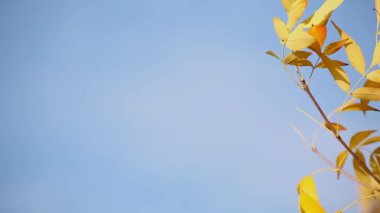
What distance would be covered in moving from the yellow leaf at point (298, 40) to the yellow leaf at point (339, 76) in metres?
0.06

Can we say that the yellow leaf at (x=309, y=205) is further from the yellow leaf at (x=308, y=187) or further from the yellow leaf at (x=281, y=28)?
the yellow leaf at (x=281, y=28)

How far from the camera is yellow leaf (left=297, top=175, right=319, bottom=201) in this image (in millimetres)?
372

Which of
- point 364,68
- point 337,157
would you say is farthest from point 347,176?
point 364,68

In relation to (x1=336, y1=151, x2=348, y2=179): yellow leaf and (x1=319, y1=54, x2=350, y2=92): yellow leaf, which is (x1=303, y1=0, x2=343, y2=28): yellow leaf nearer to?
(x1=319, y1=54, x2=350, y2=92): yellow leaf

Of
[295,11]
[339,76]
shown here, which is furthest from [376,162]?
[295,11]

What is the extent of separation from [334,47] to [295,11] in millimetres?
71

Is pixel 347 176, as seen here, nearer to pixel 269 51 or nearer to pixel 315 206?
pixel 315 206

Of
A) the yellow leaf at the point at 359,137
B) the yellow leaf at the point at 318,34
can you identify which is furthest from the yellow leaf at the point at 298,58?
the yellow leaf at the point at 359,137

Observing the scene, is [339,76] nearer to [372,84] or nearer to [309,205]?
[372,84]

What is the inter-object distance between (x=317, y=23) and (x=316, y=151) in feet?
0.56

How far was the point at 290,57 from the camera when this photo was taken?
40 centimetres

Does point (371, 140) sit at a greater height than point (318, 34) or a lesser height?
lesser

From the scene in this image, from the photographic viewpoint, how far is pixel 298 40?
37 centimetres

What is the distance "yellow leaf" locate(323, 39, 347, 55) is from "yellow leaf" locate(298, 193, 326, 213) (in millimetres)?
196
